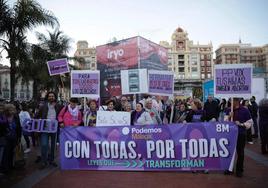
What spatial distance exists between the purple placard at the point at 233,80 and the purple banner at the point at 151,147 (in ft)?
3.37

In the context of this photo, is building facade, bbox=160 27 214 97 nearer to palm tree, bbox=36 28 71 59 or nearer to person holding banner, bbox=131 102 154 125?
palm tree, bbox=36 28 71 59

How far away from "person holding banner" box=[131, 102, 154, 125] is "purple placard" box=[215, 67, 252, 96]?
1.82 metres

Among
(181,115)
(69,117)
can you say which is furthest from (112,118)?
(181,115)

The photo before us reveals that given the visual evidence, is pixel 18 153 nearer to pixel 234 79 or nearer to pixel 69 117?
pixel 69 117

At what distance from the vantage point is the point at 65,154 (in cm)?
767

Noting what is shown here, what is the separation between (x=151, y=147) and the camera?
7.23 m

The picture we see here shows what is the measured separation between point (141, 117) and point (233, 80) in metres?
2.42

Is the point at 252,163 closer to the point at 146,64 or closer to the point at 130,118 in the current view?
the point at 130,118

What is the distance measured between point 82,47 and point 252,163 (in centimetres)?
13388

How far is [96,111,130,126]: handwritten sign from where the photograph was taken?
804 centimetres

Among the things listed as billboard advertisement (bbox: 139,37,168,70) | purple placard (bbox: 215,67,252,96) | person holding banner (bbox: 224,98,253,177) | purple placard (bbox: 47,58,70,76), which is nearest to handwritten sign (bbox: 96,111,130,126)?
purple placard (bbox: 215,67,252,96)

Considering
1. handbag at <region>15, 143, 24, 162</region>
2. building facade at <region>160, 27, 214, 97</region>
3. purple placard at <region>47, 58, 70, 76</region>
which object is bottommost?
handbag at <region>15, 143, 24, 162</region>

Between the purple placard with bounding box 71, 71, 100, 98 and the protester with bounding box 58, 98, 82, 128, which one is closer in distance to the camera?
the protester with bounding box 58, 98, 82, 128

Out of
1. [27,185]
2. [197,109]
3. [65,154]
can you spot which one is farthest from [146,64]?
[27,185]
